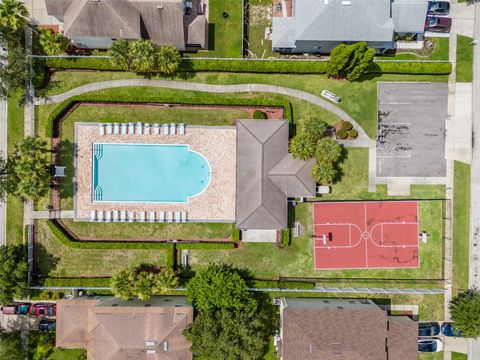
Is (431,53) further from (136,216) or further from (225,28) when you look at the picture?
(136,216)

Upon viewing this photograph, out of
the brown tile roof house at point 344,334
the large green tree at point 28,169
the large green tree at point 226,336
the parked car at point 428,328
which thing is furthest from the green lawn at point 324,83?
the large green tree at point 226,336

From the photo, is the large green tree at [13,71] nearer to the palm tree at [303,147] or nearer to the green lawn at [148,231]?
the green lawn at [148,231]

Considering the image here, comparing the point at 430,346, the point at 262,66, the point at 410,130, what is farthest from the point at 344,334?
the point at 262,66

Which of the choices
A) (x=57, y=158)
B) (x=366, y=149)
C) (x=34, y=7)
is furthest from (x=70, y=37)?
(x=366, y=149)

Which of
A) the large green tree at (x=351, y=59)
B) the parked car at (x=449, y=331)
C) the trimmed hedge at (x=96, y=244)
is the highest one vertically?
the large green tree at (x=351, y=59)

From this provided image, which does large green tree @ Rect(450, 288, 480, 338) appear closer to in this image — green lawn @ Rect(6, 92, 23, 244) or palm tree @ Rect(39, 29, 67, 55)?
green lawn @ Rect(6, 92, 23, 244)

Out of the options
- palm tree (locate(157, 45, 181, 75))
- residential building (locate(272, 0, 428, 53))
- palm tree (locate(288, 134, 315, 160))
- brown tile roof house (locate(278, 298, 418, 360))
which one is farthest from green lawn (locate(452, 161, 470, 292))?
palm tree (locate(157, 45, 181, 75))
